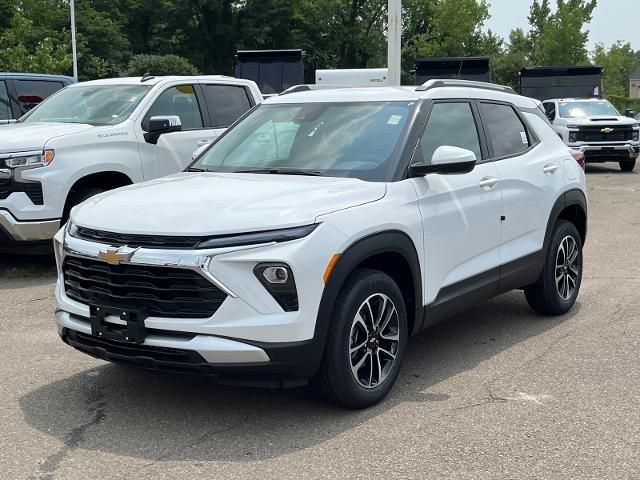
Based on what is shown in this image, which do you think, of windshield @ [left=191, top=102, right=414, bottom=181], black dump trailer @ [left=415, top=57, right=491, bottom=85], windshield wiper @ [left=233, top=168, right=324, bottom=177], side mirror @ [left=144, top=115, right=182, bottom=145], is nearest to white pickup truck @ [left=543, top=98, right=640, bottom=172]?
black dump trailer @ [left=415, top=57, right=491, bottom=85]

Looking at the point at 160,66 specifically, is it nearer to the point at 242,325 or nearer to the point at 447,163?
the point at 447,163

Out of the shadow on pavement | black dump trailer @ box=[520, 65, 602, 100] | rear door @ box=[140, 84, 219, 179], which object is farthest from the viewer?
black dump trailer @ box=[520, 65, 602, 100]

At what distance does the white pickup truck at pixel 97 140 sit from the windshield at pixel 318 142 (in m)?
2.76

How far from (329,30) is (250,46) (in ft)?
20.8

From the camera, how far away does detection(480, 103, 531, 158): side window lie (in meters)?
5.57

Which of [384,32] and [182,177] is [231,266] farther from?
[384,32]

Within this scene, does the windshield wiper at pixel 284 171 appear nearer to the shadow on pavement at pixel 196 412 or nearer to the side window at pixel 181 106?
the shadow on pavement at pixel 196 412

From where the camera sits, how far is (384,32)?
5747cm

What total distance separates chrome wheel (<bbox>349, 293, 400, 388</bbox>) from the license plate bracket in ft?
3.46

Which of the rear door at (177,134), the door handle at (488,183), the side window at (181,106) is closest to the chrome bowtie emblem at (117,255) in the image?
the door handle at (488,183)

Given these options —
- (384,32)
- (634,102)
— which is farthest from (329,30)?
(634,102)

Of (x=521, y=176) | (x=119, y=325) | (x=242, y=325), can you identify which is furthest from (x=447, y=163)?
(x=119, y=325)

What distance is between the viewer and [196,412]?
4273mm

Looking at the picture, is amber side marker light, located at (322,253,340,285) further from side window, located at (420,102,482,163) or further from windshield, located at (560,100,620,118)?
windshield, located at (560,100,620,118)
